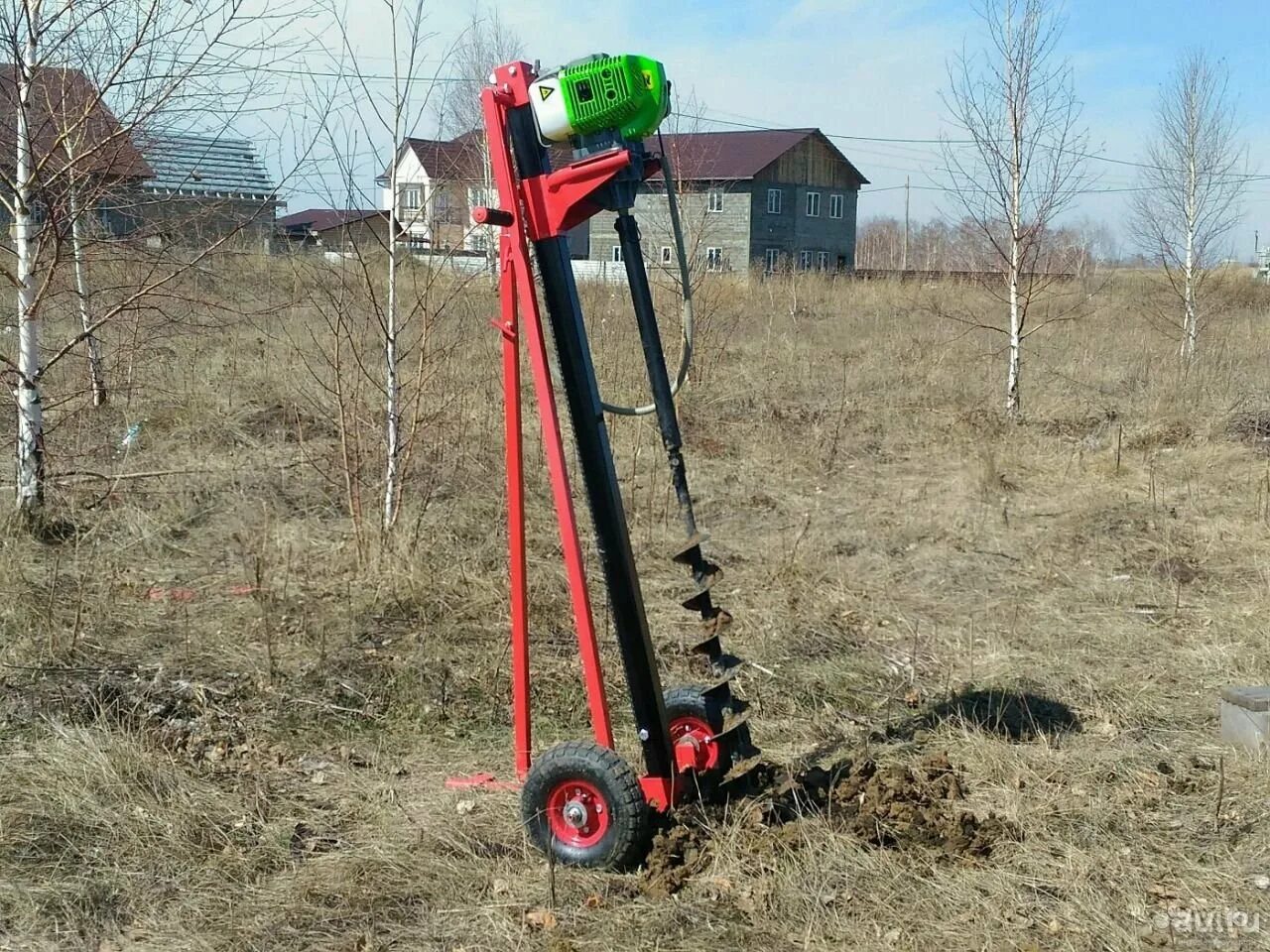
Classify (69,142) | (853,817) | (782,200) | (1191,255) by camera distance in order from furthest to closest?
(782,200) < (1191,255) < (69,142) < (853,817)

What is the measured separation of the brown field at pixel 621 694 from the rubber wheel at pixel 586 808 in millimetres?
88

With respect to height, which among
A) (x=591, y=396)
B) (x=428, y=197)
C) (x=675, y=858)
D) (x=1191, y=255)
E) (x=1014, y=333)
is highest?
(x=1191, y=255)

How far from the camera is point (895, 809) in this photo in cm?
368

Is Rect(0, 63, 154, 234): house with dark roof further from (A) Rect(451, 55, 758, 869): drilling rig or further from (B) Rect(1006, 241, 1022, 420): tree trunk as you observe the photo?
(B) Rect(1006, 241, 1022, 420): tree trunk

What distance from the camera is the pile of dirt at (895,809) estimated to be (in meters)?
3.56

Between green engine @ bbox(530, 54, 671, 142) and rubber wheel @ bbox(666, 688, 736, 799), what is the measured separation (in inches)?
68.1

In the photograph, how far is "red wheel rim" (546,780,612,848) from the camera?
3.44 meters

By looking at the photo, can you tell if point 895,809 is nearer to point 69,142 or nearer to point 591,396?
point 591,396

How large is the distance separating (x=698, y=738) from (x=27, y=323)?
185 inches

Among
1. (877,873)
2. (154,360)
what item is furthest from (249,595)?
(154,360)

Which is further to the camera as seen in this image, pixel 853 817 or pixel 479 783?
pixel 479 783

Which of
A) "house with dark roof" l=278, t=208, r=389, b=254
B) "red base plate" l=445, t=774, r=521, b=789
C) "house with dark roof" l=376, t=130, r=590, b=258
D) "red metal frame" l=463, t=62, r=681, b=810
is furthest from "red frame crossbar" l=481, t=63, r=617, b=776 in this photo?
"house with dark roof" l=278, t=208, r=389, b=254

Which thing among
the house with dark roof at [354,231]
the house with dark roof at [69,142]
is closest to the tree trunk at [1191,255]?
the house with dark roof at [354,231]

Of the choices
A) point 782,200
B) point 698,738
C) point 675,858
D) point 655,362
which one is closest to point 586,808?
point 675,858
